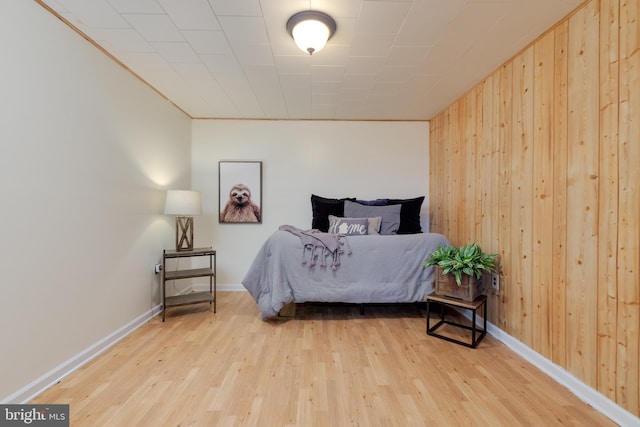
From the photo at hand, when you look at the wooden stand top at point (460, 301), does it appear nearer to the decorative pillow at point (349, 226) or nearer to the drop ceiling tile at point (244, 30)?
the decorative pillow at point (349, 226)

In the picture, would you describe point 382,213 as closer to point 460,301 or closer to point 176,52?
point 460,301

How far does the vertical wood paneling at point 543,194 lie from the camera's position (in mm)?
1825

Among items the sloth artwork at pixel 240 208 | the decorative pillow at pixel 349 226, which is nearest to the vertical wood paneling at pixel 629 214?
the decorative pillow at pixel 349 226

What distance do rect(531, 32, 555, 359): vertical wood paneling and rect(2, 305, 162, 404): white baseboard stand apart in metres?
3.13

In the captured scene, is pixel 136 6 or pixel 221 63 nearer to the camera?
pixel 136 6

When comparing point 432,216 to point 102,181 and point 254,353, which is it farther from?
point 102,181

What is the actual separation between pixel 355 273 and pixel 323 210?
43.5 inches

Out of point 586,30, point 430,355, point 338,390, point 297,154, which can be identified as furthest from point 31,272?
point 586,30

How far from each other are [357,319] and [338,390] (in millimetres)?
1142

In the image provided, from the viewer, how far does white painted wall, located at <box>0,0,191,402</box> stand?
1458mm

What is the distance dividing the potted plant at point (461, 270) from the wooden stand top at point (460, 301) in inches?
1.3

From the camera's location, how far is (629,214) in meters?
1.36

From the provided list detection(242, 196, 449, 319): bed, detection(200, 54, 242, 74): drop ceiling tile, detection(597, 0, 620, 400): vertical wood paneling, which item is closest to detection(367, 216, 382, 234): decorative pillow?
detection(242, 196, 449, 319): bed

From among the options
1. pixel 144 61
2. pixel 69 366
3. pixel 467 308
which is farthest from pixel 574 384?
pixel 144 61
